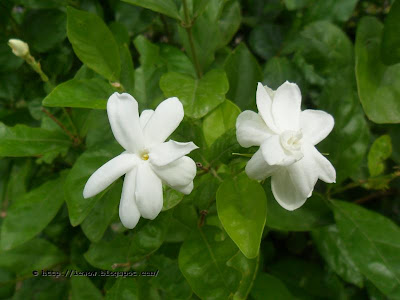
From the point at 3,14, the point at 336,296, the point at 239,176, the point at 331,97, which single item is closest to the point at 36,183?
the point at 3,14

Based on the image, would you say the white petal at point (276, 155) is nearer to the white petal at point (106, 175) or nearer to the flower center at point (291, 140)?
the flower center at point (291, 140)

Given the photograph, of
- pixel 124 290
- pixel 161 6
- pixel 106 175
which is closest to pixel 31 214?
pixel 124 290

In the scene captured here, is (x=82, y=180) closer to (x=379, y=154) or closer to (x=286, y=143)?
(x=286, y=143)

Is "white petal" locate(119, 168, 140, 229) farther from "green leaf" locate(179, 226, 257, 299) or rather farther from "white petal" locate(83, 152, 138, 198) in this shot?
"green leaf" locate(179, 226, 257, 299)

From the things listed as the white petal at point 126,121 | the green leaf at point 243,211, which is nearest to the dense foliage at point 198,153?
the green leaf at point 243,211

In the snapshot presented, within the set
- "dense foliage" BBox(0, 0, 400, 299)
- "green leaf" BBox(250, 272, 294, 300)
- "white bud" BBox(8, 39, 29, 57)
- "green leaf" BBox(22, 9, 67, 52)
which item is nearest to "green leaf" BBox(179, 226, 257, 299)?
"dense foliage" BBox(0, 0, 400, 299)
